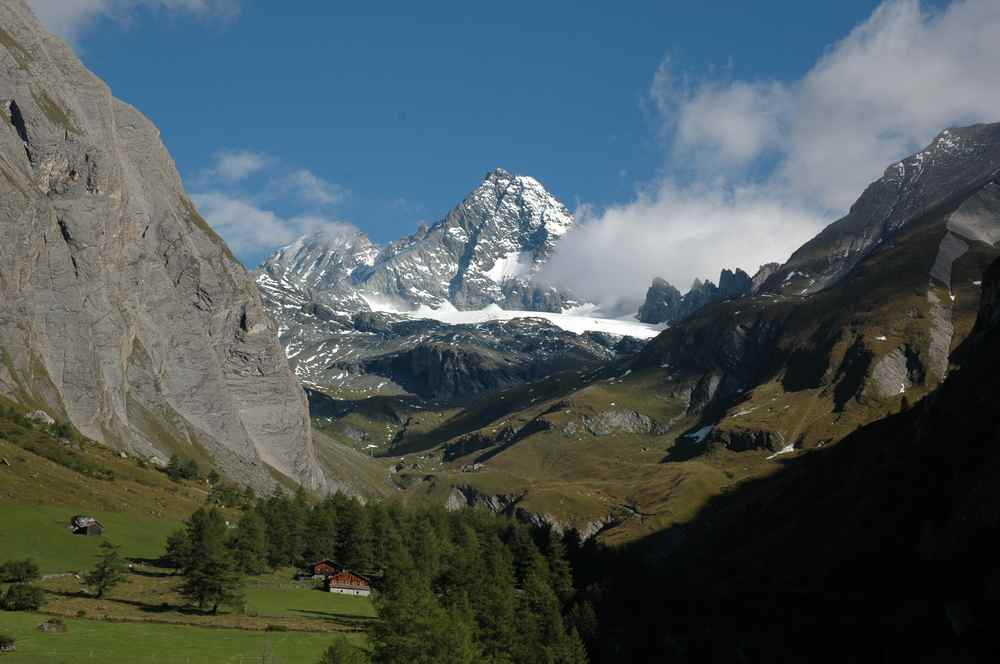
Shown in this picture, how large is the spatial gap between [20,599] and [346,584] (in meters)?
50.3

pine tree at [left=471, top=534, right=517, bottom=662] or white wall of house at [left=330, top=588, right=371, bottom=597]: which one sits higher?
white wall of house at [left=330, top=588, right=371, bottom=597]

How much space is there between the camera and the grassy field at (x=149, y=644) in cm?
6038

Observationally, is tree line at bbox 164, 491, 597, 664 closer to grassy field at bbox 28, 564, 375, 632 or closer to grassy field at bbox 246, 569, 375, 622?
grassy field at bbox 28, 564, 375, 632

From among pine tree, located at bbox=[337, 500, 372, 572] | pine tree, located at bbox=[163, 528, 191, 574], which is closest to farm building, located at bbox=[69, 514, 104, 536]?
pine tree, located at bbox=[163, 528, 191, 574]

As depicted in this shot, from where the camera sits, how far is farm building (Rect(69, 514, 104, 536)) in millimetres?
117812

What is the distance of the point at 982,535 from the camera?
8975 centimetres

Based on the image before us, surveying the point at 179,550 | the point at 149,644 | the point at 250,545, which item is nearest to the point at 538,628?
the point at 149,644

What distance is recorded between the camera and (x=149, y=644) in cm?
6850

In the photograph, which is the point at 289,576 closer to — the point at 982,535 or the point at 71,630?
the point at 71,630

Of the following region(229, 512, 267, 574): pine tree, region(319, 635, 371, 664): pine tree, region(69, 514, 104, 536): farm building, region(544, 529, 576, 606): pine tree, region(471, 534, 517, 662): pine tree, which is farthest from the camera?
region(544, 529, 576, 606): pine tree

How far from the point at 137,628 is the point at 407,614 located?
2367 centimetres

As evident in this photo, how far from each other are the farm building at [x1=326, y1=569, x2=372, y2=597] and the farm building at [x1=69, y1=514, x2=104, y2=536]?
94.5ft

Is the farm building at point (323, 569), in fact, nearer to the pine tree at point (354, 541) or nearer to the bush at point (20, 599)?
the pine tree at point (354, 541)

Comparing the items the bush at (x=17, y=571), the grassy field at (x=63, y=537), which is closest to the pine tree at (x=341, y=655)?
the bush at (x=17, y=571)
